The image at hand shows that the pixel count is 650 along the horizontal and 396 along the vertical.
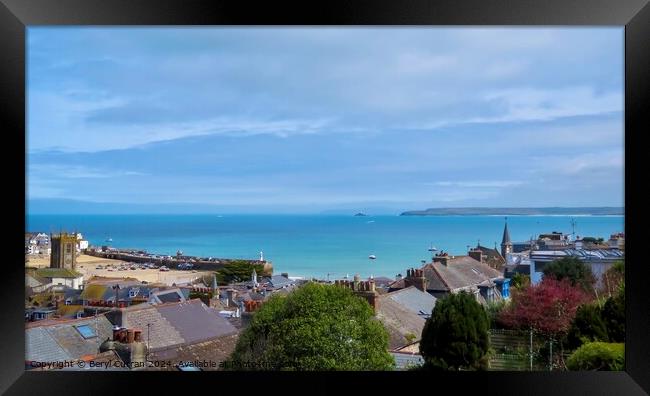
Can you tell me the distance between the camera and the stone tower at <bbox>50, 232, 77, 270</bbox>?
5.42m

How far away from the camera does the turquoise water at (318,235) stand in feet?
18.2

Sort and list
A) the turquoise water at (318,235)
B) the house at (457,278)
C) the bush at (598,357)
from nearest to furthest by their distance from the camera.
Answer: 1. the bush at (598,357)
2. the house at (457,278)
3. the turquoise water at (318,235)

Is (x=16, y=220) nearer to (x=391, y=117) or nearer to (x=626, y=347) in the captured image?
(x=626, y=347)

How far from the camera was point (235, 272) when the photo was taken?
576cm

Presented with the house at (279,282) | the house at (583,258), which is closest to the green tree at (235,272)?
the house at (279,282)

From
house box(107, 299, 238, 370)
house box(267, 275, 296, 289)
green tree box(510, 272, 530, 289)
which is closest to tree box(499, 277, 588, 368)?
green tree box(510, 272, 530, 289)

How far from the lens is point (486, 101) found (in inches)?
264

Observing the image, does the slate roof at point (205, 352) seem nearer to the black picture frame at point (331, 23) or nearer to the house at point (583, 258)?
the black picture frame at point (331, 23)

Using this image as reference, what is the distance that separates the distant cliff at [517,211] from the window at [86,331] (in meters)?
3.33

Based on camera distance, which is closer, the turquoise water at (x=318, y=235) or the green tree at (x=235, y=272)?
the turquoise water at (x=318, y=235)

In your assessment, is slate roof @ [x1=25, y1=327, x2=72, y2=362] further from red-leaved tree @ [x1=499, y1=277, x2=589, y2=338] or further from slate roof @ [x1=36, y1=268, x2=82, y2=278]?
red-leaved tree @ [x1=499, y1=277, x2=589, y2=338]

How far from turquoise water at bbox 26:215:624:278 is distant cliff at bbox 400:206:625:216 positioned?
81 mm

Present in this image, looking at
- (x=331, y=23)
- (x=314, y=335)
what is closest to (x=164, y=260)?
Answer: (x=314, y=335)

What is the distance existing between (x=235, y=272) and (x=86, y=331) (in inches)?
60.8
